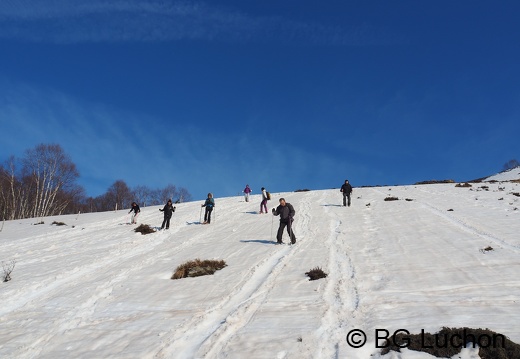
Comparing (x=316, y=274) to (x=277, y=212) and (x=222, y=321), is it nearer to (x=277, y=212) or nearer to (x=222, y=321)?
(x=222, y=321)

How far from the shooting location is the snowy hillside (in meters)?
6.09

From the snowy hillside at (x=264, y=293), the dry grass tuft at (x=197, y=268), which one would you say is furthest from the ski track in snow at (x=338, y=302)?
the dry grass tuft at (x=197, y=268)

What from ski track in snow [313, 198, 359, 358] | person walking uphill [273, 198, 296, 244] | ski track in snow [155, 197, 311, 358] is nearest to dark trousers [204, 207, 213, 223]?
person walking uphill [273, 198, 296, 244]

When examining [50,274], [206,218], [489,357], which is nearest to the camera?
[489,357]

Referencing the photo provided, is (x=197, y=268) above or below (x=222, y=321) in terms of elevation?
above

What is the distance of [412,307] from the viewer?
7023 millimetres

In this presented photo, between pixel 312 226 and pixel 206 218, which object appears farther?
pixel 206 218

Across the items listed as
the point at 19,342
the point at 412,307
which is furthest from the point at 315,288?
the point at 19,342

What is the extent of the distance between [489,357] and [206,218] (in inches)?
770

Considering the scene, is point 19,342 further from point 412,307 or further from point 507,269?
point 507,269

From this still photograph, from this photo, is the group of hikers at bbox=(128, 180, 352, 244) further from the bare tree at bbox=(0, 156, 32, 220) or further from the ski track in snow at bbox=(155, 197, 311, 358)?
the bare tree at bbox=(0, 156, 32, 220)

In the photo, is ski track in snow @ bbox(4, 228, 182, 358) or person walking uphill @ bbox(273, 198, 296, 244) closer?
ski track in snow @ bbox(4, 228, 182, 358)

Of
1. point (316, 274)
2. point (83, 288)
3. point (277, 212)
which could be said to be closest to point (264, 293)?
point (316, 274)

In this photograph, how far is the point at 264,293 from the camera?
8500 mm
